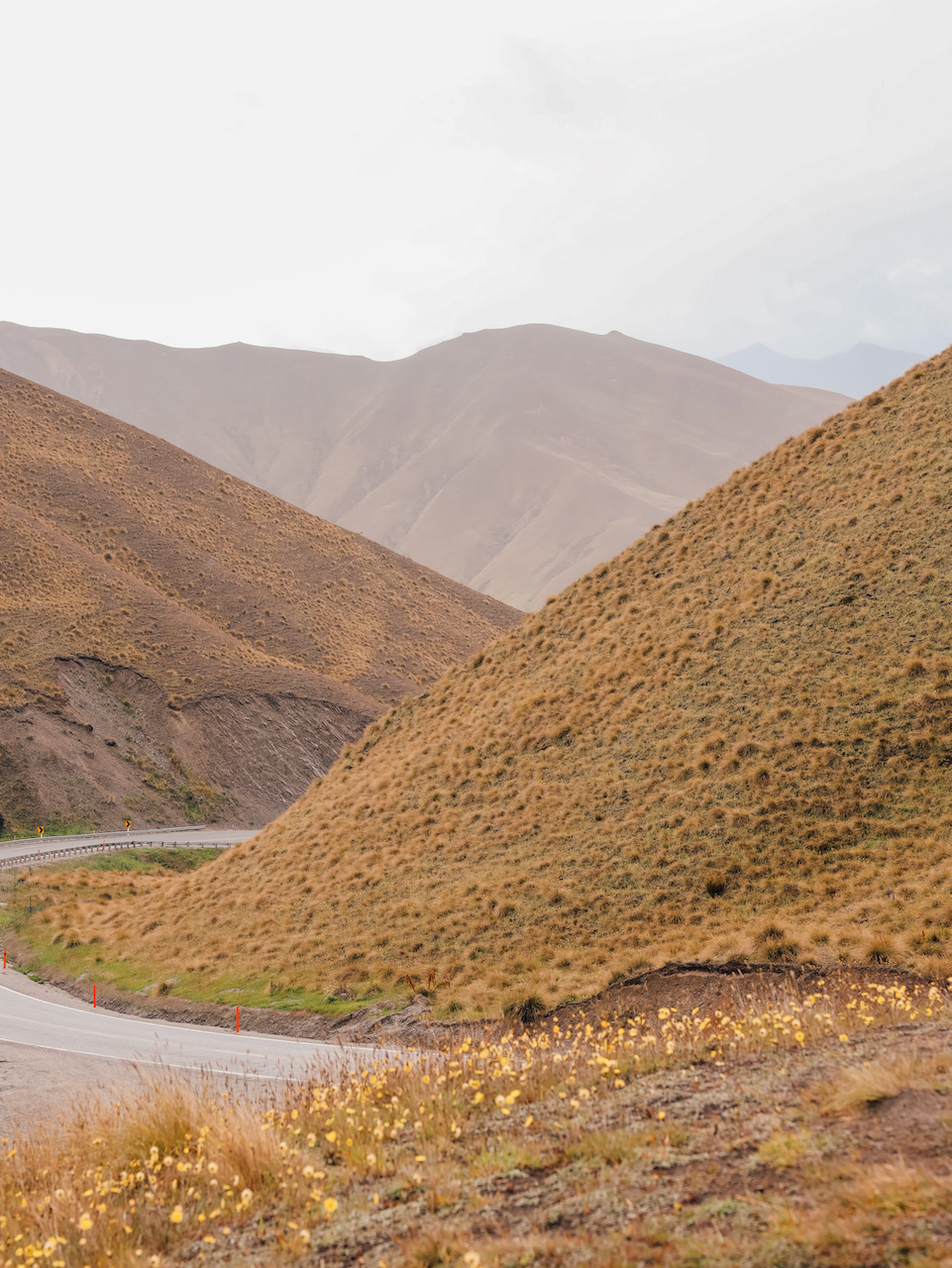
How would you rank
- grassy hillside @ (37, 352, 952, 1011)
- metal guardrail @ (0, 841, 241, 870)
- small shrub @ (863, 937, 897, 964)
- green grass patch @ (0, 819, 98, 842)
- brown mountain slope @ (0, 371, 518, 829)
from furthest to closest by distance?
brown mountain slope @ (0, 371, 518, 829), green grass patch @ (0, 819, 98, 842), metal guardrail @ (0, 841, 241, 870), grassy hillside @ (37, 352, 952, 1011), small shrub @ (863, 937, 897, 964)

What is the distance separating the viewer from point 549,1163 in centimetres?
580

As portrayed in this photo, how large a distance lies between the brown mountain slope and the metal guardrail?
20.3ft

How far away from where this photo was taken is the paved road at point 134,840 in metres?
42.1

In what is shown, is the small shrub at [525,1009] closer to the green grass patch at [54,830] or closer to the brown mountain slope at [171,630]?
the green grass patch at [54,830]

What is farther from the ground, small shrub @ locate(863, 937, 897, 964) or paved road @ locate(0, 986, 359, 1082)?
small shrub @ locate(863, 937, 897, 964)

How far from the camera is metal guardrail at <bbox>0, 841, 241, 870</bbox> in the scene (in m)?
38.7

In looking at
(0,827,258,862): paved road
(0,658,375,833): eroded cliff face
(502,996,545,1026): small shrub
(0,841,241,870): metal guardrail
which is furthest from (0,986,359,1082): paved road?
(0,658,375,833): eroded cliff face

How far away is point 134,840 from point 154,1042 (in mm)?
32273

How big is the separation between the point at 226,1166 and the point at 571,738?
774 inches

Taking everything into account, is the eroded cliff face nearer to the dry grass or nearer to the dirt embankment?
the dirt embankment

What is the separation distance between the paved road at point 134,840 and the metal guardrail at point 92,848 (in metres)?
0.05

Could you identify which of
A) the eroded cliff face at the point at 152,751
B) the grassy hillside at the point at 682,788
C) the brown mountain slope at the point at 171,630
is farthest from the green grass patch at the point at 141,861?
→ the grassy hillside at the point at 682,788

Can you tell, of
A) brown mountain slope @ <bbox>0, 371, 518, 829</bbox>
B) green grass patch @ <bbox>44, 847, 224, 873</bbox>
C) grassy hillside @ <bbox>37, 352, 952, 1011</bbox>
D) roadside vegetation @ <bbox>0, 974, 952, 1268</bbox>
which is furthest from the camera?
brown mountain slope @ <bbox>0, 371, 518, 829</bbox>

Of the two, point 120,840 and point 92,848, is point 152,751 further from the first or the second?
point 92,848
